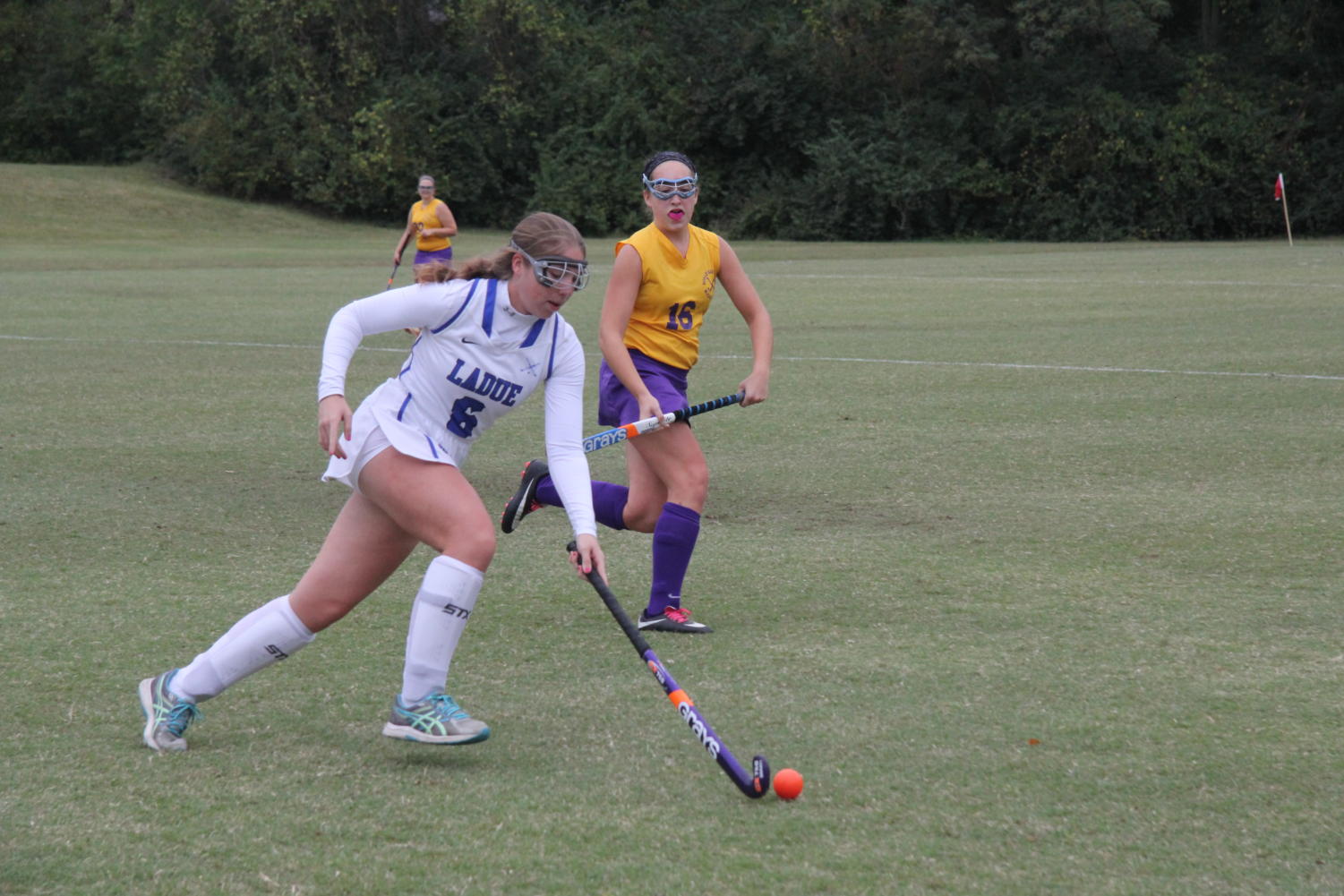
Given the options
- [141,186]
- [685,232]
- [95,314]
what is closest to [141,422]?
[685,232]

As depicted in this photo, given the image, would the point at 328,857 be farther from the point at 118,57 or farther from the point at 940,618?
the point at 118,57

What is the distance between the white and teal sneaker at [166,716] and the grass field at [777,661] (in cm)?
5

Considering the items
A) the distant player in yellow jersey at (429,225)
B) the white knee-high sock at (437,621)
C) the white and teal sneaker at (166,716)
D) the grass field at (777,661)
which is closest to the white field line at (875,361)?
the grass field at (777,661)

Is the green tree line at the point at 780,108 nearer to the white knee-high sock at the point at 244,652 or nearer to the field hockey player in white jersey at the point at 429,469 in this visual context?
the field hockey player in white jersey at the point at 429,469

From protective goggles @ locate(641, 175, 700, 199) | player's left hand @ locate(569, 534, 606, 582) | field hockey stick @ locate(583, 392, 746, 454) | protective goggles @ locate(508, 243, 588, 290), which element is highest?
protective goggles @ locate(641, 175, 700, 199)

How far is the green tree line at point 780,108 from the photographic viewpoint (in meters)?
47.9

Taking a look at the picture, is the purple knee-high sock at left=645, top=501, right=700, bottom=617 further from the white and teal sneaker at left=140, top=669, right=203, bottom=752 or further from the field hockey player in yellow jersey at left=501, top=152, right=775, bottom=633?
the white and teal sneaker at left=140, top=669, right=203, bottom=752

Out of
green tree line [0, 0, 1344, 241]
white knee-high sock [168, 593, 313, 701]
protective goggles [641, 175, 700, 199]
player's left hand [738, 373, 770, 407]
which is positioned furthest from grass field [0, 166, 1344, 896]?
green tree line [0, 0, 1344, 241]

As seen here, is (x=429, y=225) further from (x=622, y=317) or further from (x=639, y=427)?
(x=639, y=427)

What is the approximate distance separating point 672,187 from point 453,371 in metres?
1.77

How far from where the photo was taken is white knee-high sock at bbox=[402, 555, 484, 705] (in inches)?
169

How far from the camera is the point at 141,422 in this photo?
36.4 feet

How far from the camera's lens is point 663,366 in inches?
248

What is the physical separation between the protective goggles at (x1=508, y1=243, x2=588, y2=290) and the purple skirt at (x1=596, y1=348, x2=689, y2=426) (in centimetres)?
168
